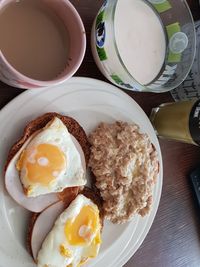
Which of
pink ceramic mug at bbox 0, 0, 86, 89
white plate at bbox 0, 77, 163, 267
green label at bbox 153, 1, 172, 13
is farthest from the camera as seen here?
green label at bbox 153, 1, 172, 13

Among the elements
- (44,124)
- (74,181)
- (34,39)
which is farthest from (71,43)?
(74,181)

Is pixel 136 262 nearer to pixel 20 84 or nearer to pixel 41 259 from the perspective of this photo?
pixel 41 259

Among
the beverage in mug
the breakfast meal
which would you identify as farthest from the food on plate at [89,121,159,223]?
the beverage in mug

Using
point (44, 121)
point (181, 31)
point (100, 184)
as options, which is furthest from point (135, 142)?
point (181, 31)

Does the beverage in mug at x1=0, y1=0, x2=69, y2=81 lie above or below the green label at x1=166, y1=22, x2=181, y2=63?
above

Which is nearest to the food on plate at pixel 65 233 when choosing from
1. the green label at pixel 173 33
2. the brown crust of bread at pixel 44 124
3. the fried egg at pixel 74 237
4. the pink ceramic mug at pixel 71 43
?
the fried egg at pixel 74 237

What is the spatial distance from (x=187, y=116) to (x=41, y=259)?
532 mm

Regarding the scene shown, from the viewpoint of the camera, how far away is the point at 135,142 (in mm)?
1077

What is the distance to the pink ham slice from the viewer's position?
3.20 feet

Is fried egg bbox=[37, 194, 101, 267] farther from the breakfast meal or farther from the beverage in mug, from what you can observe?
the beverage in mug

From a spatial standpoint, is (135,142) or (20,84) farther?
(135,142)

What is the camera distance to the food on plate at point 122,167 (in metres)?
1.05

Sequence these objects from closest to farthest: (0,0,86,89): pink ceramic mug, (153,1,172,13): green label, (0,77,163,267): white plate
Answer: (0,0,86,89): pink ceramic mug → (0,77,163,267): white plate → (153,1,172,13): green label

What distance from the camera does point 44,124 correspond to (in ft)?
3.26
